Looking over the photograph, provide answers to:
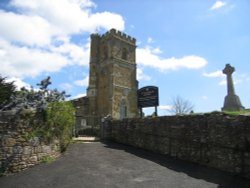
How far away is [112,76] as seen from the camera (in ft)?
124

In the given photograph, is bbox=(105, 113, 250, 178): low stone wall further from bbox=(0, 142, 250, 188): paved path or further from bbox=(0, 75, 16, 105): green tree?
bbox=(0, 75, 16, 105): green tree

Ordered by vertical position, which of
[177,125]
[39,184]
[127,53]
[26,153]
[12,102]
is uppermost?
[127,53]

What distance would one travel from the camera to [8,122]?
26.5 feet

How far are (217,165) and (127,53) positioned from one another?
112ft

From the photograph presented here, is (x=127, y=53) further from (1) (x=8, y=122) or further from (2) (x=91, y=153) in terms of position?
(1) (x=8, y=122)

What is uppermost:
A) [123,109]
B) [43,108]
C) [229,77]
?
[229,77]

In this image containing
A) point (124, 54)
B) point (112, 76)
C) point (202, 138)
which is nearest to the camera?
point (202, 138)

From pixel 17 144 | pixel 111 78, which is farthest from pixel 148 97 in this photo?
pixel 111 78

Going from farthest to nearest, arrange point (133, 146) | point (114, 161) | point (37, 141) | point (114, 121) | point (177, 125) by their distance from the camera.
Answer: point (114, 121)
point (133, 146)
point (177, 125)
point (114, 161)
point (37, 141)

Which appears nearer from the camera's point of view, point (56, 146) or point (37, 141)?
point (37, 141)

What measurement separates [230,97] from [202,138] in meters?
15.1

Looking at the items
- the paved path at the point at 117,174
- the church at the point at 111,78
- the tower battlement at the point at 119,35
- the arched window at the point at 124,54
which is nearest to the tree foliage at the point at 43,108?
the paved path at the point at 117,174

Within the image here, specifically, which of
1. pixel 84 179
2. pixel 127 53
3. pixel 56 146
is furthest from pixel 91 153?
pixel 127 53

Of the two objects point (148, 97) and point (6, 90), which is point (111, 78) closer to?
point (148, 97)
